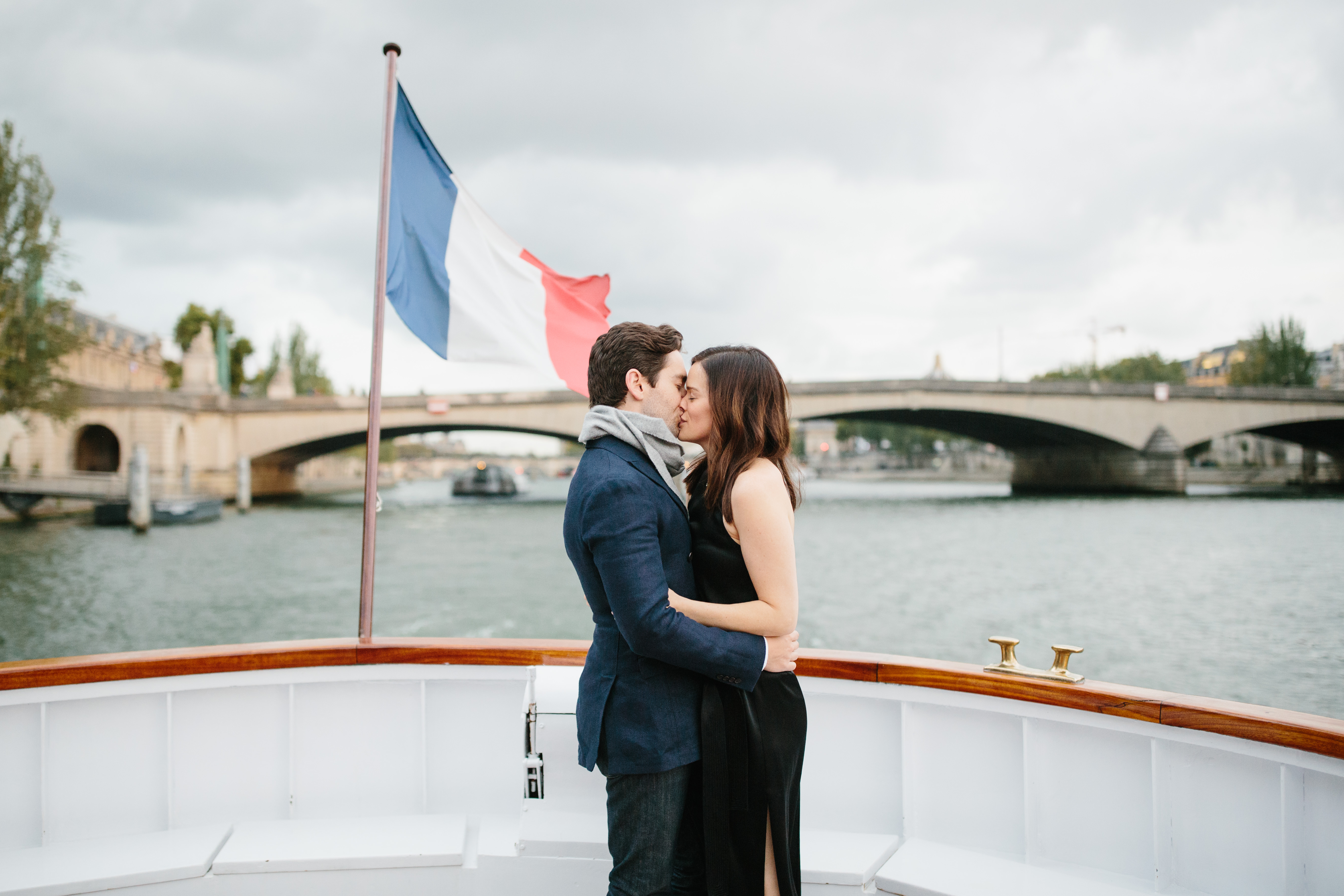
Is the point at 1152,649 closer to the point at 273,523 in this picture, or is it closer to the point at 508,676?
the point at 508,676

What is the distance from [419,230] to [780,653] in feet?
6.67

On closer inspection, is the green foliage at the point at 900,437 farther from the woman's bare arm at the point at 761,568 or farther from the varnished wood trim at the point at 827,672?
the woman's bare arm at the point at 761,568

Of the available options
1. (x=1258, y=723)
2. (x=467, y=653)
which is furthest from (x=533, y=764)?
(x=1258, y=723)

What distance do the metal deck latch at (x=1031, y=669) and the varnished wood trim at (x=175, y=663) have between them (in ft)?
5.66

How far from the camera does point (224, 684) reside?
2182 mm

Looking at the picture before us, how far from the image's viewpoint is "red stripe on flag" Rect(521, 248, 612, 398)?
290 cm

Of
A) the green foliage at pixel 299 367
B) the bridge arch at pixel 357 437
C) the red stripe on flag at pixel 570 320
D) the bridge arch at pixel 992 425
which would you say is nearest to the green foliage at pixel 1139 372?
the bridge arch at pixel 992 425

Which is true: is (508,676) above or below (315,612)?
above

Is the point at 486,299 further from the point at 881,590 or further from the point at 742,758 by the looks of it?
the point at 881,590

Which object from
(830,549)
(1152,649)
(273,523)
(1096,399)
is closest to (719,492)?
(1152,649)

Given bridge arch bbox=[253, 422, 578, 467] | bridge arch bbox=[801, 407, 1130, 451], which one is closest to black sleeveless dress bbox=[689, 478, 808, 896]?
bridge arch bbox=[801, 407, 1130, 451]

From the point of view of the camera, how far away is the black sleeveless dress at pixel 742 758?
1.42 metres

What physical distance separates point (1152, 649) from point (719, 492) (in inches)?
415

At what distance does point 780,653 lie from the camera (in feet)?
4.74
